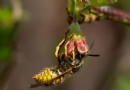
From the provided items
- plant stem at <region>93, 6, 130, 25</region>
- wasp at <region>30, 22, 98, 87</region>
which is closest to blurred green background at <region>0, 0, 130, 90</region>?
plant stem at <region>93, 6, 130, 25</region>

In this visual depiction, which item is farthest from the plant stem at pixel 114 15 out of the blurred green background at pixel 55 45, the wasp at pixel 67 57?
the blurred green background at pixel 55 45

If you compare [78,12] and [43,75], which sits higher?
[78,12]

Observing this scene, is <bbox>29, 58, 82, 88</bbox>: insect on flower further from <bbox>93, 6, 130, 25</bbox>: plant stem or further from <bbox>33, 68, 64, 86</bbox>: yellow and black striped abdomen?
<bbox>93, 6, 130, 25</bbox>: plant stem

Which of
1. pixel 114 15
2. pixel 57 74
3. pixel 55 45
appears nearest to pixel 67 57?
pixel 57 74

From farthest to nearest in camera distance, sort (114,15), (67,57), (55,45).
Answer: (55,45), (114,15), (67,57)

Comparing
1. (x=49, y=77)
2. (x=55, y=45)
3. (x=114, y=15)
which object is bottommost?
(x=55, y=45)

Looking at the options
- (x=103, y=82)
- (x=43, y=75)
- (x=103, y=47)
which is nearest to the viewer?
(x=43, y=75)

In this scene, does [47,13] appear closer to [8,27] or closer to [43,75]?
[8,27]

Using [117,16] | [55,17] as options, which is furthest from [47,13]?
[117,16]

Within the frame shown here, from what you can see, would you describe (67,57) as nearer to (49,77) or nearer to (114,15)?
(49,77)
